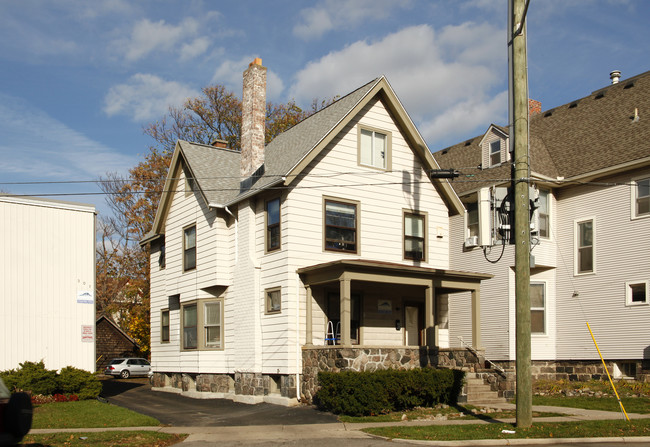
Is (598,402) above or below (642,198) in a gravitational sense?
below

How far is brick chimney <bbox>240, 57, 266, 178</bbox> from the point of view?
23188 millimetres

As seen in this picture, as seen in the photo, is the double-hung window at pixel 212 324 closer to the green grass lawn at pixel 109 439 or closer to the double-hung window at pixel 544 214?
the green grass lawn at pixel 109 439

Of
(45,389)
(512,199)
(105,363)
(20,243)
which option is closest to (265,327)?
(45,389)

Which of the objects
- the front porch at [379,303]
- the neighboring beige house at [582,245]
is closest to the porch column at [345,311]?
the front porch at [379,303]

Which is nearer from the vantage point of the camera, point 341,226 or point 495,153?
point 341,226

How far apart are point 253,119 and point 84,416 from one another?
36.4 ft

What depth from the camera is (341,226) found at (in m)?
21.4

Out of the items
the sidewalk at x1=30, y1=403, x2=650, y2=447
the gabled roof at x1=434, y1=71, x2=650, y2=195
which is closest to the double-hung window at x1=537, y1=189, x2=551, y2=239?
the gabled roof at x1=434, y1=71, x2=650, y2=195

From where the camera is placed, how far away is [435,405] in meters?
17.8

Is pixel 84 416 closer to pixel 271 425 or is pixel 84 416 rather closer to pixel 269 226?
pixel 271 425

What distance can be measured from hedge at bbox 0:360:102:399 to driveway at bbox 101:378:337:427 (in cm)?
136

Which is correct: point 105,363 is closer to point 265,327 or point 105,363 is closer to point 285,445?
point 265,327

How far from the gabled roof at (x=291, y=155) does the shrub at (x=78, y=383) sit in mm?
6733

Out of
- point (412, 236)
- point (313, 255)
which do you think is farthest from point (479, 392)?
point (313, 255)
